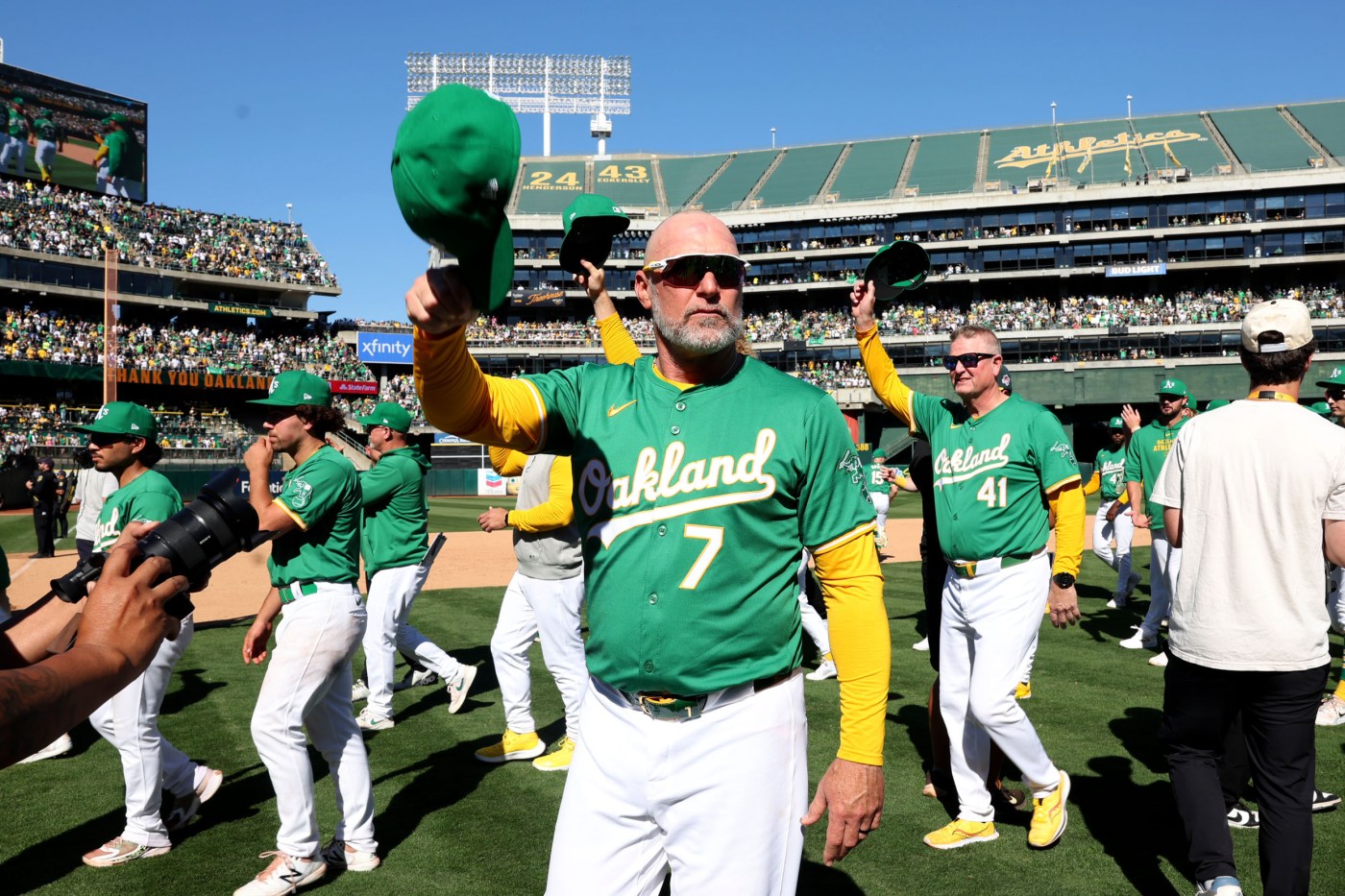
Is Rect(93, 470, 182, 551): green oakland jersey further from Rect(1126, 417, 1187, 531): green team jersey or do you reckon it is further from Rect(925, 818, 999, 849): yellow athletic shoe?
Rect(1126, 417, 1187, 531): green team jersey

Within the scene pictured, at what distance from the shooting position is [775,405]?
9.70ft

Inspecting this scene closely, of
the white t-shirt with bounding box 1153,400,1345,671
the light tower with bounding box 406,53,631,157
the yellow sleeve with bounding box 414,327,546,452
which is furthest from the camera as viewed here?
the light tower with bounding box 406,53,631,157

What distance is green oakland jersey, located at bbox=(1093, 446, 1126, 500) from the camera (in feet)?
47.0

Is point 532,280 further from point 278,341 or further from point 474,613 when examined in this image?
point 474,613

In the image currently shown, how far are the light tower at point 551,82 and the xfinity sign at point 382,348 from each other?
2723 cm

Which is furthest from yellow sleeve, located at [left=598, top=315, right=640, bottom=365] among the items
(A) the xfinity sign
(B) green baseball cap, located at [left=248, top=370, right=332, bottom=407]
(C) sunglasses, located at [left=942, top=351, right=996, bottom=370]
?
(A) the xfinity sign

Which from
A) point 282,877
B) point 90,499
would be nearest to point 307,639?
point 282,877

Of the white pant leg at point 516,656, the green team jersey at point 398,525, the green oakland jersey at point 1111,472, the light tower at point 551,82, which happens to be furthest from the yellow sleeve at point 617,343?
the light tower at point 551,82

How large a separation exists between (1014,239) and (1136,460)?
50.8m

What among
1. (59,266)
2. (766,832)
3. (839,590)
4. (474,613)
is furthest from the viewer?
(59,266)

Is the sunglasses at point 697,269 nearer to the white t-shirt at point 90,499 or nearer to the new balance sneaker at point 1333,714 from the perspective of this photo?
the new balance sneaker at point 1333,714

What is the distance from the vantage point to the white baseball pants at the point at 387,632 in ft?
26.0

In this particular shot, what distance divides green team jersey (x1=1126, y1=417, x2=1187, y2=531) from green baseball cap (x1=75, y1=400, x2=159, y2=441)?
8792mm

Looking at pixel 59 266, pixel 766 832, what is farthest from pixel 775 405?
pixel 59 266
